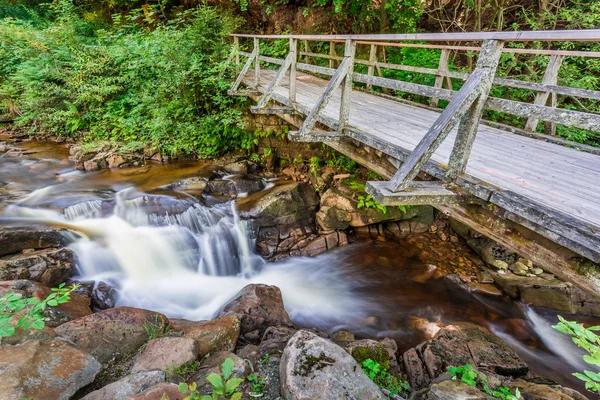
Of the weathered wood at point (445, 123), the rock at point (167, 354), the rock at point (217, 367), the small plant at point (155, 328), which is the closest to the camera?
the weathered wood at point (445, 123)

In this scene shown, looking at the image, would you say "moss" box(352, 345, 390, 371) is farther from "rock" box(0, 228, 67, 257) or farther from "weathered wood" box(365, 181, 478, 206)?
"rock" box(0, 228, 67, 257)

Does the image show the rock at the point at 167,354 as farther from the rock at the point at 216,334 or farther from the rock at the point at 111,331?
the rock at the point at 111,331

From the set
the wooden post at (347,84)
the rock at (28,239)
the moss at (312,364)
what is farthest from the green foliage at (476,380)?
the rock at (28,239)

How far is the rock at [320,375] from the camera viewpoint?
107 inches

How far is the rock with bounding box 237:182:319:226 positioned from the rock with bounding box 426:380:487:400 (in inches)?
193

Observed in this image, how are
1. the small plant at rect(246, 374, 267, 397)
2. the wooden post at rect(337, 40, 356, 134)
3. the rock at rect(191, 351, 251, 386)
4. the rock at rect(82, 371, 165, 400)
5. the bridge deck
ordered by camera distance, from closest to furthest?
the bridge deck
the rock at rect(82, 371, 165, 400)
the small plant at rect(246, 374, 267, 397)
the rock at rect(191, 351, 251, 386)
the wooden post at rect(337, 40, 356, 134)

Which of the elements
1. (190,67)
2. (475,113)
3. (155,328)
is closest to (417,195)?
(475,113)

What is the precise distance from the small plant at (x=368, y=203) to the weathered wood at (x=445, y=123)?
14.7 ft

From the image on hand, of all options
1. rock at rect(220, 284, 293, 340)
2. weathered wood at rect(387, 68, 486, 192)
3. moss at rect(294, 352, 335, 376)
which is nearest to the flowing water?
rock at rect(220, 284, 293, 340)

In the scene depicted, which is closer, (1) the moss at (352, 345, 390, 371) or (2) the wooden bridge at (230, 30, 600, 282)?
(2) the wooden bridge at (230, 30, 600, 282)

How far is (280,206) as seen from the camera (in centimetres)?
756

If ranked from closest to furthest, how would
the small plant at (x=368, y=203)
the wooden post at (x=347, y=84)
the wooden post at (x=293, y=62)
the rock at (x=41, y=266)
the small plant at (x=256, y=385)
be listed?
1. the small plant at (x=256, y=385)
2. the wooden post at (x=347, y=84)
3. the rock at (x=41, y=266)
4. the wooden post at (x=293, y=62)
5. the small plant at (x=368, y=203)

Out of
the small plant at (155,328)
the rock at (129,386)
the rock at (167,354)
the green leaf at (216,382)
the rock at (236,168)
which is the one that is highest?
the green leaf at (216,382)

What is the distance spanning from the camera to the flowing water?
18.7 ft
